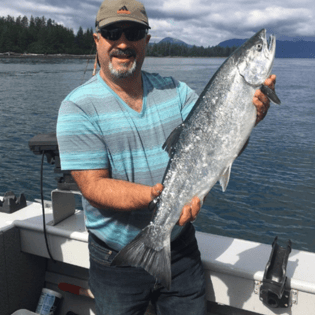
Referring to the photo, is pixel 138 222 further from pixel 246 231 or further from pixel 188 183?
pixel 246 231

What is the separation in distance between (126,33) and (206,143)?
0.90 m

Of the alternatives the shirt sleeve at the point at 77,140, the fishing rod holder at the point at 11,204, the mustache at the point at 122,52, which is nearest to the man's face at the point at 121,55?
the mustache at the point at 122,52

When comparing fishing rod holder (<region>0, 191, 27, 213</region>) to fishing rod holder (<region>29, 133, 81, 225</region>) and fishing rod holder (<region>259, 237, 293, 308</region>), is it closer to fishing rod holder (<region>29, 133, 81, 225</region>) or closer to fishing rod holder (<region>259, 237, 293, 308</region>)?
fishing rod holder (<region>29, 133, 81, 225</region>)

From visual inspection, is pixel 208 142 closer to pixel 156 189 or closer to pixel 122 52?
pixel 156 189

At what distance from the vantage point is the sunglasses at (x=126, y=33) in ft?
7.94

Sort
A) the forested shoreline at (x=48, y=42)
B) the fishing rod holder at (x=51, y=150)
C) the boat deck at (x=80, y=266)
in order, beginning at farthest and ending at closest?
the forested shoreline at (x=48, y=42) < the fishing rod holder at (x=51, y=150) < the boat deck at (x=80, y=266)

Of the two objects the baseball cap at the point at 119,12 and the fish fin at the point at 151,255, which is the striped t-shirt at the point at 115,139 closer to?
the fish fin at the point at 151,255

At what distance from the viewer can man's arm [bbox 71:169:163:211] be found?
7.38ft

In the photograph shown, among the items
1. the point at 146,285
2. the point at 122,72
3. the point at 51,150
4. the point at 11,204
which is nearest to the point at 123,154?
the point at 122,72

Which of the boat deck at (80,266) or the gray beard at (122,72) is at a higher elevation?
the gray beard at (122,72)

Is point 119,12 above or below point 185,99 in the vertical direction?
above

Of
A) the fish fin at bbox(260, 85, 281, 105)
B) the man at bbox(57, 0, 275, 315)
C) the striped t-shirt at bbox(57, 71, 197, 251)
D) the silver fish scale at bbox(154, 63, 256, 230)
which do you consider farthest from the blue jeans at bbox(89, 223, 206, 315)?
the fish fin at bbox(260, 85, 281, 105)

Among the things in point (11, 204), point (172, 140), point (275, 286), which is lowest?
point (11, 204)

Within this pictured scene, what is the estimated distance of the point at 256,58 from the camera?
2330 millimetres
